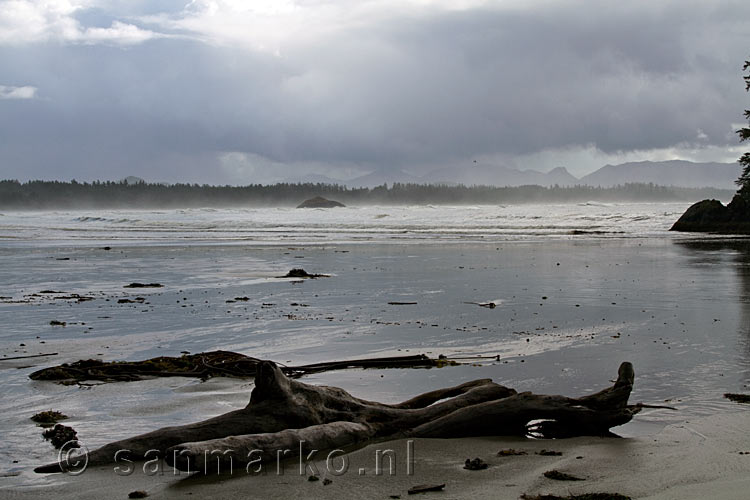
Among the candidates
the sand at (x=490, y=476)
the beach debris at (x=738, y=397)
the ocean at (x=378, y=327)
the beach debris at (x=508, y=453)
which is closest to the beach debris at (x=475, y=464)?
the sand at (x=490, y=476)

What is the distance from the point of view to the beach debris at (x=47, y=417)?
20.7 feet

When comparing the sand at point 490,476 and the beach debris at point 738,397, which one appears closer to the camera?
the sand at point 490,476

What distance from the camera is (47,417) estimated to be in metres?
6.34

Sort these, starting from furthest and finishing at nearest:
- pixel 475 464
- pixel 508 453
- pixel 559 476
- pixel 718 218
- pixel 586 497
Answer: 1. pixel 718 218
2. pixel 508 453
3. pixel 475 464
4. pixel 559 476
5. pixel 586 497

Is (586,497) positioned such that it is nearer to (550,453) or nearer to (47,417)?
(550,453)

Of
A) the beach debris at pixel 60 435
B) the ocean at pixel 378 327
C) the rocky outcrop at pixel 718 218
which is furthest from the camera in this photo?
the rocky outcrop at pixel 718 218

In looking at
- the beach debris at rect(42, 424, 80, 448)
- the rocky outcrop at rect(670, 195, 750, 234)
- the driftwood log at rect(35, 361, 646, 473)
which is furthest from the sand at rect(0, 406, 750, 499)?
the rocky outcrop at rect(670, 195, 750, 234)

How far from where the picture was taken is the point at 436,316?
12.1m

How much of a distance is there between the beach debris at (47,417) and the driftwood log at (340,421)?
1254mm

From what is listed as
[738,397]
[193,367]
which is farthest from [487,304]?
[738,397]

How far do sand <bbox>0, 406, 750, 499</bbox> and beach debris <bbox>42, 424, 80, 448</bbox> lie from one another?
666mm

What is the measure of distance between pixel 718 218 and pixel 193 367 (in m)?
39.1

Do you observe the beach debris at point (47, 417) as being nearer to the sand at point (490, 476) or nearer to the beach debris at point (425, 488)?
the sand at point (490, 476)

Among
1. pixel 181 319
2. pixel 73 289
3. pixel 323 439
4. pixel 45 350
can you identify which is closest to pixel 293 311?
pixel 181 319
